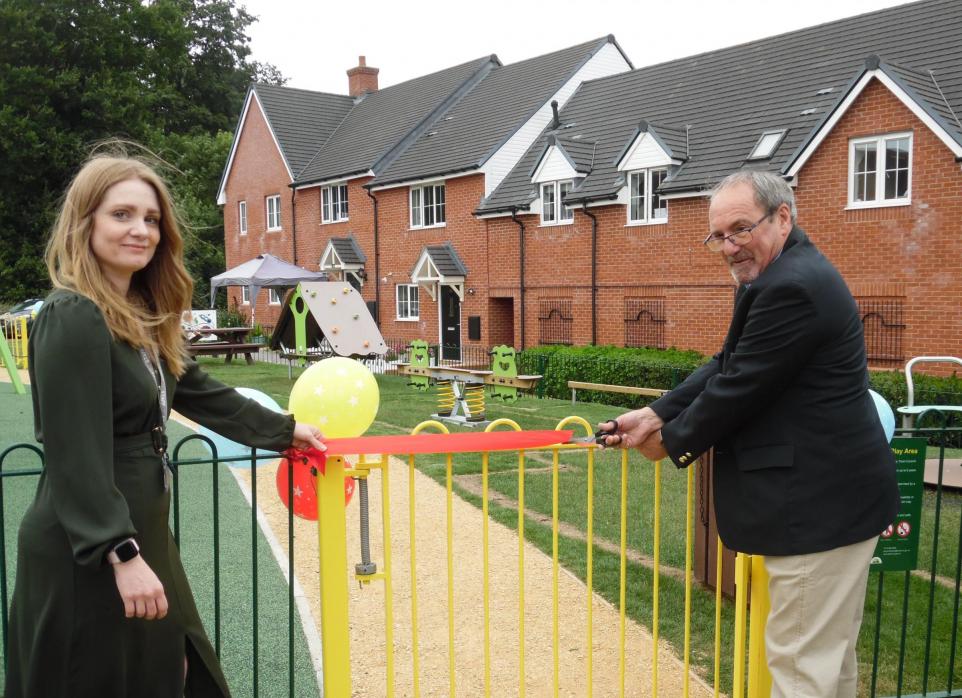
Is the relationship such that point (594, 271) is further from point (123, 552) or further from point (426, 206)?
point (123, 552)

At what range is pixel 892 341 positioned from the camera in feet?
55.7

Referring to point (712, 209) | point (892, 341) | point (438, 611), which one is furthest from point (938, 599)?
point (892, 341)

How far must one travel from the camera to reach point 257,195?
3669 centimetres

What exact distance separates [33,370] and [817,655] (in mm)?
2582

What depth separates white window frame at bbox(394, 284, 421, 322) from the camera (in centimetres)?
2900

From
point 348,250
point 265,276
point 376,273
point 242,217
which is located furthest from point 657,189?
point 242,217

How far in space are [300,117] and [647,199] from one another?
20372mm

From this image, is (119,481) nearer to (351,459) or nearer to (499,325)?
(351,459)

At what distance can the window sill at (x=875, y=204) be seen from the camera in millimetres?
16603

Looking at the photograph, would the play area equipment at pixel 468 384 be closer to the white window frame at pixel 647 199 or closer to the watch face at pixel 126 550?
the white window frame at pixel 647 199

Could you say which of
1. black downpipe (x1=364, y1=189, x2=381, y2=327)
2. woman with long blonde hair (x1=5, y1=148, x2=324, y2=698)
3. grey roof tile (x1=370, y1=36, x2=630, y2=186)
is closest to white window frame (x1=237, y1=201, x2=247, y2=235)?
black downpipe (x1=364, y1=189, x2=381, y2=327)

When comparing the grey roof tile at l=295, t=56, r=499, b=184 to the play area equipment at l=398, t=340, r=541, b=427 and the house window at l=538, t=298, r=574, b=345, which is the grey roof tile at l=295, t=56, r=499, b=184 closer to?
the house window at l=538, t=298, r=574, b=345

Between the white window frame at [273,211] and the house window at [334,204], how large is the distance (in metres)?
3.31

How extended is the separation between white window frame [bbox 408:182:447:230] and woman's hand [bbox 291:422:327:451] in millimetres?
24928
